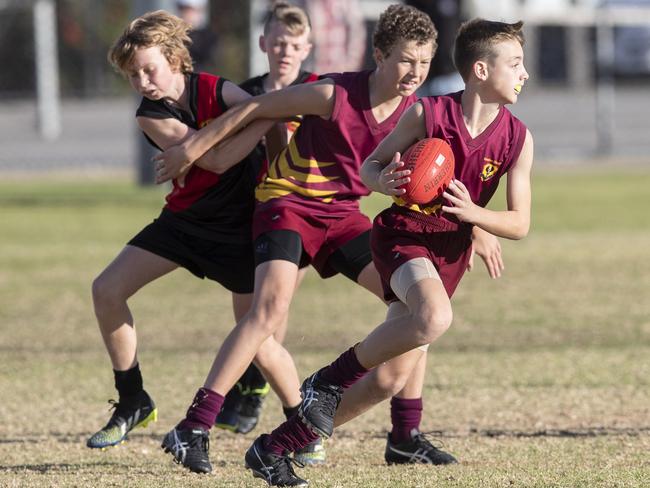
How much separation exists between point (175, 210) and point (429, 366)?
232 cm

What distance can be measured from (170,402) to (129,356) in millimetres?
1032

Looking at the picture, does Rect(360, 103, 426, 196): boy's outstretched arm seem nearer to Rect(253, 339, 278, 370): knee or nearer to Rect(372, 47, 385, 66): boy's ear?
Rect(372, 47, 385, 66): boy's ear

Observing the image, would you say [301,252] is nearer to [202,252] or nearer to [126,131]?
[202,252]

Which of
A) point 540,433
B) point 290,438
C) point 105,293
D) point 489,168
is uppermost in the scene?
point 489,168

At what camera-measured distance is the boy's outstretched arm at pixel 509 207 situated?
4418 millimetres

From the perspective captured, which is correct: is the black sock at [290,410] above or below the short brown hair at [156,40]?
below

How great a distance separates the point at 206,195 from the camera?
529cm

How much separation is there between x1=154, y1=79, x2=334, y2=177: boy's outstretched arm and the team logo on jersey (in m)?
0.76

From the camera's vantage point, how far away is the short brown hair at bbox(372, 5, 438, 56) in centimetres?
485

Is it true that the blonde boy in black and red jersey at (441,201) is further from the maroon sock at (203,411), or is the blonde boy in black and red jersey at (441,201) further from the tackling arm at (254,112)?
the tackling arm at (254,112)

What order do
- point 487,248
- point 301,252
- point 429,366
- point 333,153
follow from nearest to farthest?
point 487,248 < point 301,252 < point 333,153 < point 429,366

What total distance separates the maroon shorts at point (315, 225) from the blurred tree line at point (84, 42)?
23592mm

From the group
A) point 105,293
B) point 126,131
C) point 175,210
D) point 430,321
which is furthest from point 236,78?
point 430,321

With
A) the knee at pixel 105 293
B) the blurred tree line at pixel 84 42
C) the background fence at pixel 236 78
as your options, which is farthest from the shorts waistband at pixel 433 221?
the blurred tree line at pixel 84 42
